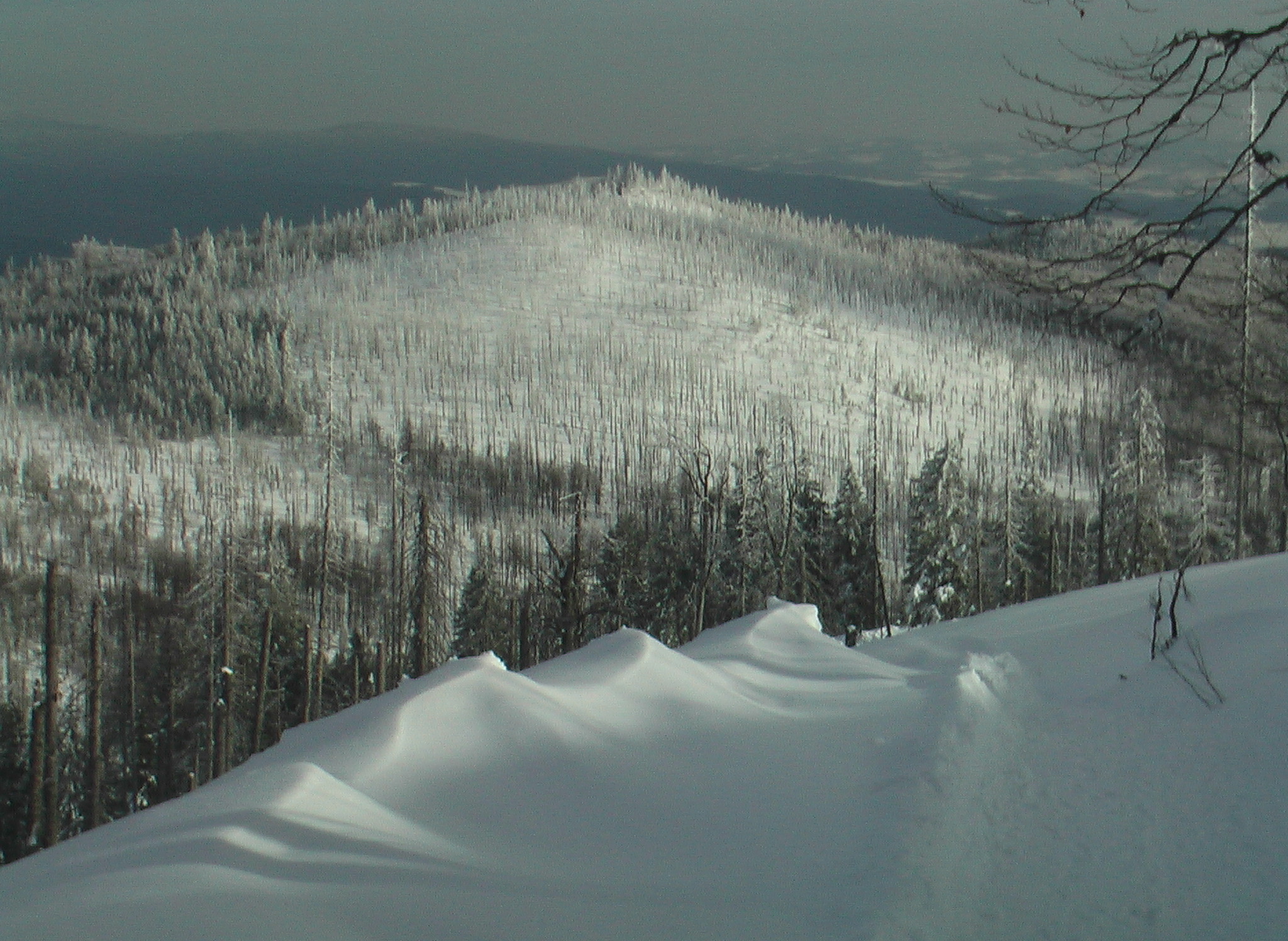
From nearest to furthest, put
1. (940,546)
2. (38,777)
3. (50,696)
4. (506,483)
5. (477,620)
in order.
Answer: (50,696) → (38,777) → (940,546) → (477,620) → (506,483)

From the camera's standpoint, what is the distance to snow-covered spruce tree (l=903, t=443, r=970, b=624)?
36.6 m

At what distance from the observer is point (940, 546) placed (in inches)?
1471

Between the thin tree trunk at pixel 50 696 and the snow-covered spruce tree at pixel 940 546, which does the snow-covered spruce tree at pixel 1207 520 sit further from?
the thin tree trunk at pixel 50 696

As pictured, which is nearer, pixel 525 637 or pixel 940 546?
pixel 525 637

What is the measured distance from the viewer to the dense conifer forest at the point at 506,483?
28.6 meters

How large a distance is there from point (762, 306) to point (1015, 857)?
633ft

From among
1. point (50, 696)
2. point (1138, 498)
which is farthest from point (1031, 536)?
point (50, 696)

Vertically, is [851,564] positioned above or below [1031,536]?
below

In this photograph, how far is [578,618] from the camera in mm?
18844

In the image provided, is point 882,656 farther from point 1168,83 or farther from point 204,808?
point 204,808

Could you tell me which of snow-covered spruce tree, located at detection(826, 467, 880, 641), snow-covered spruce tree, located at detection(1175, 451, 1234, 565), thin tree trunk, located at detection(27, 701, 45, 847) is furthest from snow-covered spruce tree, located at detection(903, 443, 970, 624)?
thin tree trunk, located at detection(27, 701, 45, 847)

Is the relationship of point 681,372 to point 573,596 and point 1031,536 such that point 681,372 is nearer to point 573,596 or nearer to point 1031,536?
point 1031,536

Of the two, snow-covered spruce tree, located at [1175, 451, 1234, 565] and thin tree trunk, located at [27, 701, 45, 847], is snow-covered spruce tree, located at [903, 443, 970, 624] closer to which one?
snow-covered spruce tree, located at [1175, 451, 1234, 565]

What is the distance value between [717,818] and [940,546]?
33370 mm
